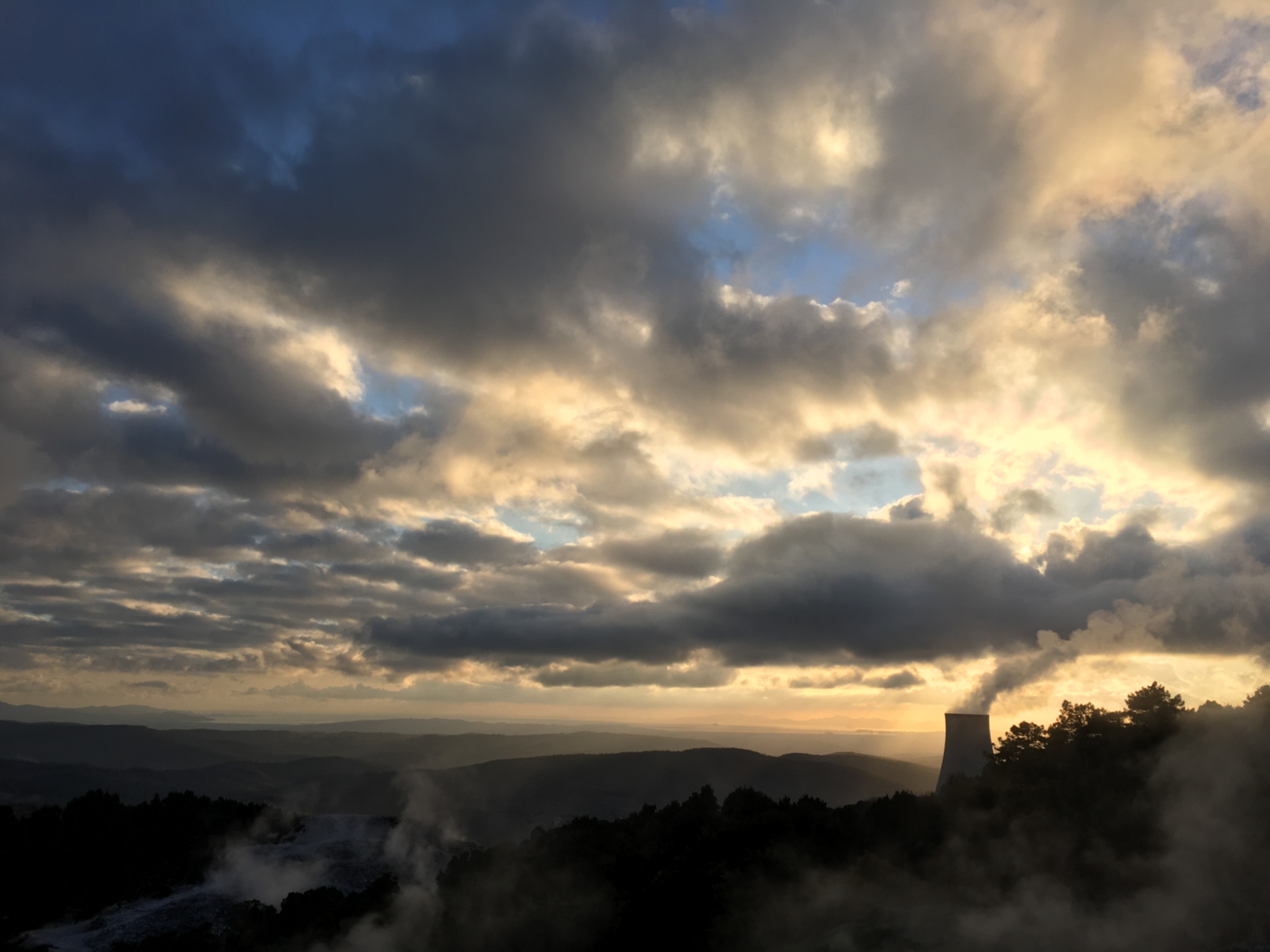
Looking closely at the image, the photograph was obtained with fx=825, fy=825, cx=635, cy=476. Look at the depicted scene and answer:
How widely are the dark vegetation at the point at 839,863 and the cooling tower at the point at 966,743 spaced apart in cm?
300

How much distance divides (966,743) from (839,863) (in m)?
20.7

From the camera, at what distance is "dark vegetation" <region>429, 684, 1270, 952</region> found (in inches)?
1324

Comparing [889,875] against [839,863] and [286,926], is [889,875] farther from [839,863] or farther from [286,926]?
[286,926]

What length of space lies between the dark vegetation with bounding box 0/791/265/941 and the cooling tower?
55.8 meters

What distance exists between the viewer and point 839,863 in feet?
143

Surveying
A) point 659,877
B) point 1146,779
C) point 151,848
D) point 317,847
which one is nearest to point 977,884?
point 1146,779

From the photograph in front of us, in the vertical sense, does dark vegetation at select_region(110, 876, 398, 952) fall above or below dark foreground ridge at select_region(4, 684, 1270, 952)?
below

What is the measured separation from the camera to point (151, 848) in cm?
6675

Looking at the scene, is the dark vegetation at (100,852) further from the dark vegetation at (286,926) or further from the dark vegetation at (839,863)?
the dark vegetation at (839,863)

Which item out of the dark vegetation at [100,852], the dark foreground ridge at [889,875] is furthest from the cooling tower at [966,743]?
the dark vegetation at [100,852]

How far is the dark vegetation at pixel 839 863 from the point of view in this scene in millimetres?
33625

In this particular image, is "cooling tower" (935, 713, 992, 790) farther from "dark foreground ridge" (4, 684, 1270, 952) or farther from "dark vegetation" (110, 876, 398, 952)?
"dark vegetation" (110, 876, 398, 952)

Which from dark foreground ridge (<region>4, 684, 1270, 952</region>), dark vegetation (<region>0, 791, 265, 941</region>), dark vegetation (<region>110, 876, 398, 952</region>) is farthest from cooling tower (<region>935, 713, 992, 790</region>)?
dark vegetation (<region>0, 791, 265, 941</region>)

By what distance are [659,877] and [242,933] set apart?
2416 centimetres
